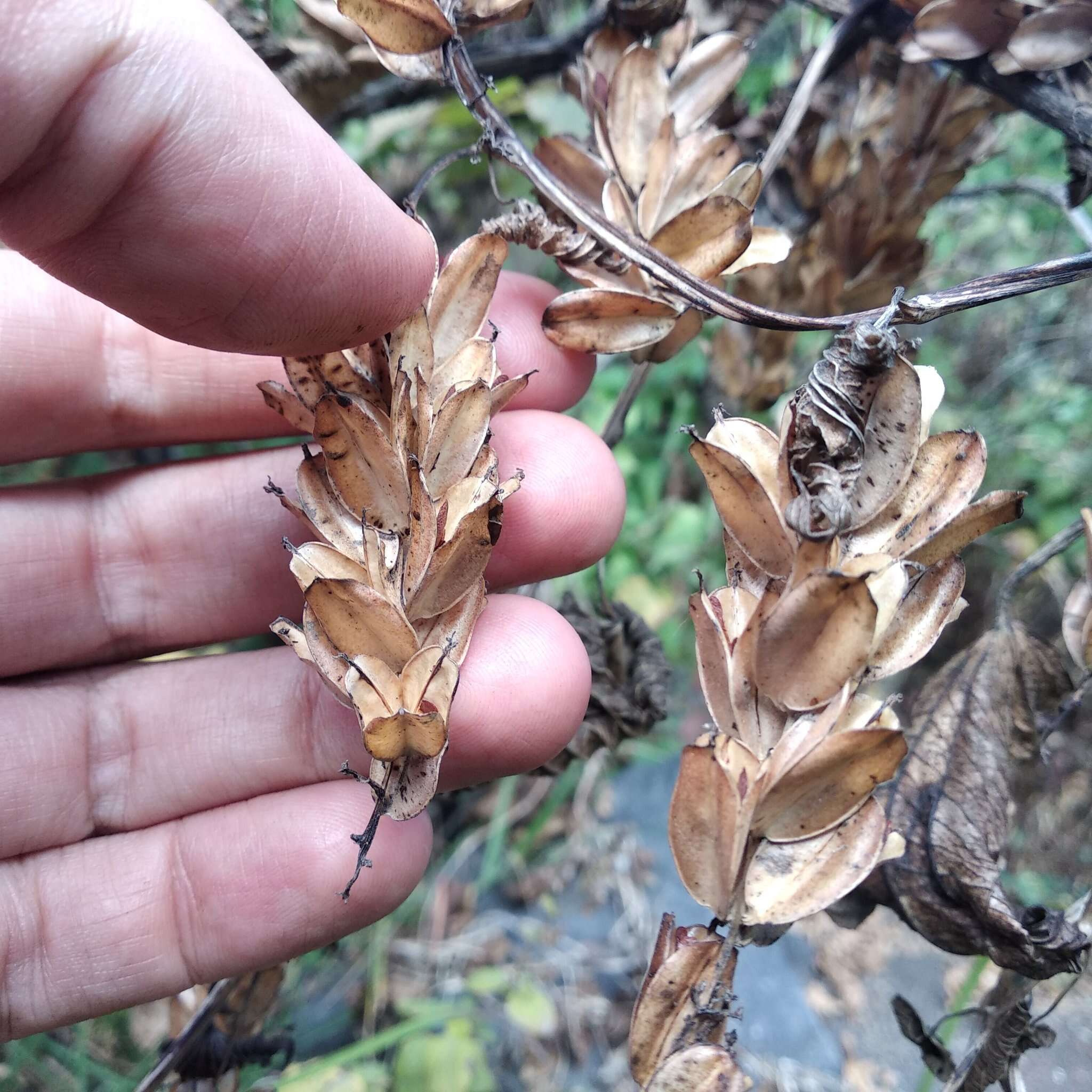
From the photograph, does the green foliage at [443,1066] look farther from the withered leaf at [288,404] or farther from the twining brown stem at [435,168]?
the twining brown stem at [435,168]

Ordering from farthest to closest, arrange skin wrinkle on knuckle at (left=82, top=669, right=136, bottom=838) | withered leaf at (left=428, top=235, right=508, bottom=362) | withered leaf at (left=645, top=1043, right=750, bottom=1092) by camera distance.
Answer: skin wrinkle on knuckle at (left=82, top=669, right=136, bottom=838)
withered leaf at (left=428, top=235, right=508, bottom=362)
withered leaf at (left=645, top=1043, right=750, bottom=1092)

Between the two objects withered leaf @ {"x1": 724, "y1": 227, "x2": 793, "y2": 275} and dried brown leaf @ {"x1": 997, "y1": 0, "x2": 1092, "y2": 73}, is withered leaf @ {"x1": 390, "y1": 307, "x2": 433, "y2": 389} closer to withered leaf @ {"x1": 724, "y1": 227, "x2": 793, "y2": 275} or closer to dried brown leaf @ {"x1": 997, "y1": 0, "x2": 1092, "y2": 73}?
withered leaf @ {"x1": 724, "y1": 227, "x2": 793, "y2": 275}

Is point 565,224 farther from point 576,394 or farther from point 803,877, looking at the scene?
point 803,877

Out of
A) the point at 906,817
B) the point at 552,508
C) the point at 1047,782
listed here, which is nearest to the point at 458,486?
the point at 552,508

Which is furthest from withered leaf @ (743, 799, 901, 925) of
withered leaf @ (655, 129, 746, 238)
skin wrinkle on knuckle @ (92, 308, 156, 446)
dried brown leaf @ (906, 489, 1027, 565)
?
skin wrinkle on knuckle @ (92, 308, 156, 446)

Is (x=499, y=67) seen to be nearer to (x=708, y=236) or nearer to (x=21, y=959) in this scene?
(x=708, y=236)

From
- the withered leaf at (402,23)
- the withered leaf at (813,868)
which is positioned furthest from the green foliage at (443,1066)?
the withered leaf at (402,23)

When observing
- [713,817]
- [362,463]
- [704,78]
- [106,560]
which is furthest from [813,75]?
[106,560]

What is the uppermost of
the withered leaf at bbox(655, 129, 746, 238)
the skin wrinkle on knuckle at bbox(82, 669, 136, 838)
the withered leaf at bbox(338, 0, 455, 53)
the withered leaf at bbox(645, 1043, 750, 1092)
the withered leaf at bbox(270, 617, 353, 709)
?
the withered leaf at bbox(338, 0, 455, 53)
